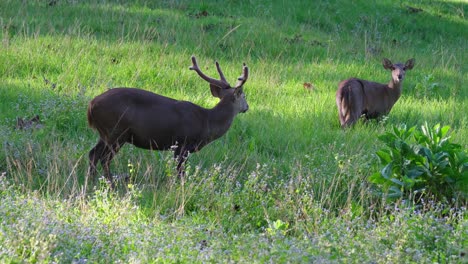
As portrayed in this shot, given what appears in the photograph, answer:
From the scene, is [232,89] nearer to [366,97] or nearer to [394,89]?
[366,97]

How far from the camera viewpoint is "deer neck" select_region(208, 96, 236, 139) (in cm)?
830

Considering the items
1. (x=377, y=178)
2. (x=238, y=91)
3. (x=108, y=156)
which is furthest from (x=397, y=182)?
(x=108, y=156)

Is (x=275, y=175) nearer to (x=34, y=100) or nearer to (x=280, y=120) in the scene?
(x=280, y=120)

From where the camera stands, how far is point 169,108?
7914mm

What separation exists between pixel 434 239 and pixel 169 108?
115 inches

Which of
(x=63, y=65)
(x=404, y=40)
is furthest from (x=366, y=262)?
(x=404, y=40)

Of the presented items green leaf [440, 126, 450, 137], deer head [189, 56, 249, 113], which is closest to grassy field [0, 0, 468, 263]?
deer head [189, 56, 249, 113]

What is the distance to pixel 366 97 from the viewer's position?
10750mm

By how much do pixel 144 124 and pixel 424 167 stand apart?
98.5 inches

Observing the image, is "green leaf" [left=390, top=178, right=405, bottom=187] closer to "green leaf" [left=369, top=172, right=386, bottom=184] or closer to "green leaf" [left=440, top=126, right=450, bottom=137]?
"green leaf" [left=369, top=172, right=386, bottom=184]

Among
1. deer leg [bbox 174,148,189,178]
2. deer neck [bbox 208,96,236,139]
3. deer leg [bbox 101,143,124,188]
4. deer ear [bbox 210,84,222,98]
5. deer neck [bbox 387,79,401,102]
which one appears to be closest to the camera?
deer leg [bbox 174,148,189,178]

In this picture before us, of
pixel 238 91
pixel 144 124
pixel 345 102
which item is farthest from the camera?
pixel 345 102

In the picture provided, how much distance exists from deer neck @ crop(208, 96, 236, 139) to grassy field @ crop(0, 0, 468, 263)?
295 millimetres

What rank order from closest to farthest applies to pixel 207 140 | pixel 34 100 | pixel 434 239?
pixel 434 239, pixel 207 140, pixel 34 100
